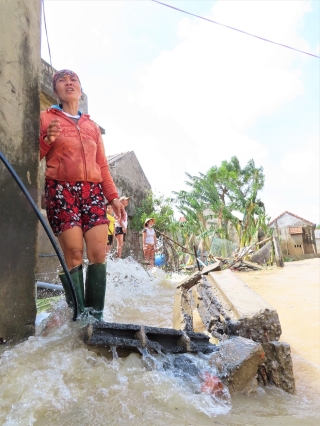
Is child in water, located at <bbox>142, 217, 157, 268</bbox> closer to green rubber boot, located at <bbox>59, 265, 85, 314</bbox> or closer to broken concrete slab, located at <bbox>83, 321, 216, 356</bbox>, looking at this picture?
green rubber boot, located at <bbox>59, 265, 85, 314</bbox>

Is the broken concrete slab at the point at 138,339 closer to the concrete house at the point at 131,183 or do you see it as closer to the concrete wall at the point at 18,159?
the concrete wall at the point at 18,159

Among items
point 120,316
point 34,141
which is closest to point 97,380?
point 34,141

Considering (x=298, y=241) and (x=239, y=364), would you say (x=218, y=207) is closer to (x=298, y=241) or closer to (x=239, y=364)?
(x=298, y=241)

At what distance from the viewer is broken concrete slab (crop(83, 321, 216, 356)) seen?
5.12 ft

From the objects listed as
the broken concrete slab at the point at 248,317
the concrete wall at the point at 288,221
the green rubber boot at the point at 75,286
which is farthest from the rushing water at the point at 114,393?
the concrete wall at the point at 288,221

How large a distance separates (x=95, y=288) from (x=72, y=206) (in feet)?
1.81

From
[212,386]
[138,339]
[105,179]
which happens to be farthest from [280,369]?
[105,179]

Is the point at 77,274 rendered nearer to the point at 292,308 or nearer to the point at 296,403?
the point at 296,403

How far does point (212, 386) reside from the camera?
139cm

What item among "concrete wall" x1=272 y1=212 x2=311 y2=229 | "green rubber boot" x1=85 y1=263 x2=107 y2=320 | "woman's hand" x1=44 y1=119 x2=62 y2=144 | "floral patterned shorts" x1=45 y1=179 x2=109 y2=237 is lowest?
"green rubber boot" x1=85 y1=263 x2=107 y2=320

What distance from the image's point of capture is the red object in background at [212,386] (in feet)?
4.53

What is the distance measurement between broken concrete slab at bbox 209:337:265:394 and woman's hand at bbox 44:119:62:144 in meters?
1.55

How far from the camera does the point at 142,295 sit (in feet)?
16.7

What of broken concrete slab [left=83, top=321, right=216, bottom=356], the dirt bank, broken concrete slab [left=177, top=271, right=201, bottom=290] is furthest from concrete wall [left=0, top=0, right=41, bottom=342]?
broken concrete slab [left=177, top=271, right=201, bottom=290]
